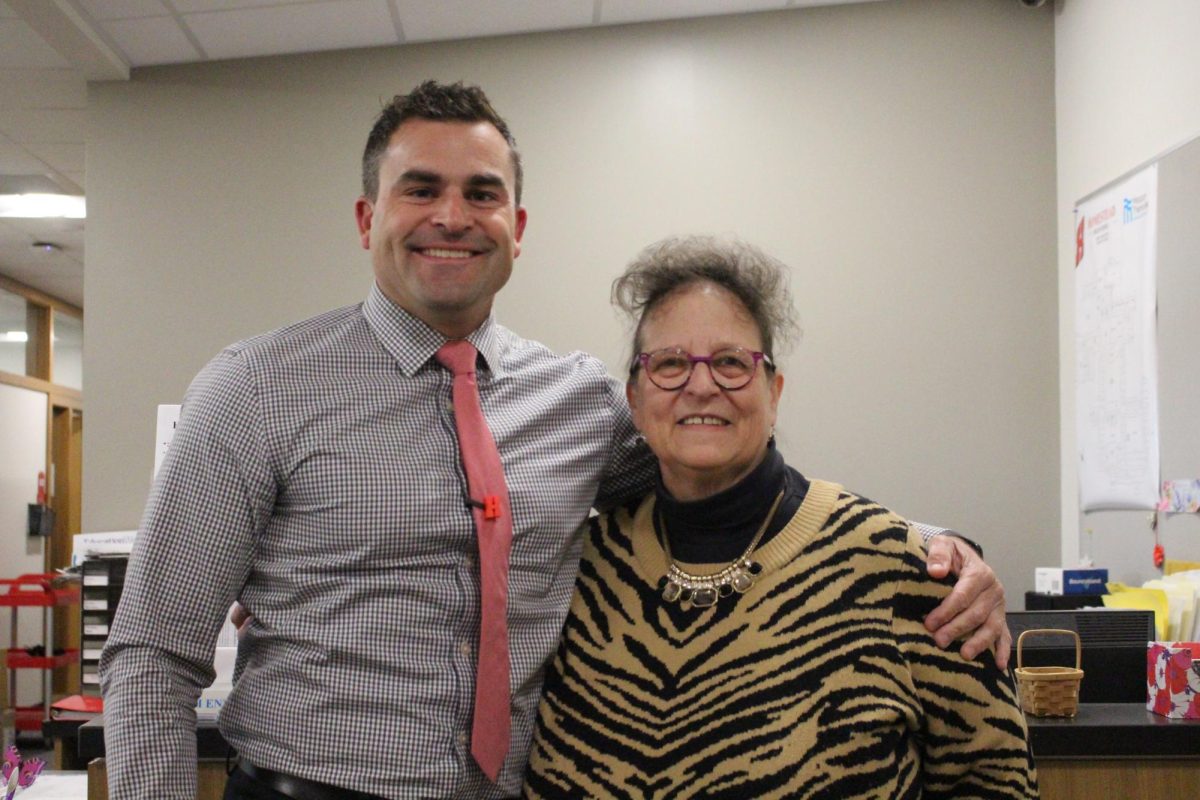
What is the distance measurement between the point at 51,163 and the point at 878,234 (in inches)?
171

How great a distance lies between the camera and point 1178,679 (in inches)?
86.2

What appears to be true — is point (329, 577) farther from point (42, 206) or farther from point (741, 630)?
point (42, 206)

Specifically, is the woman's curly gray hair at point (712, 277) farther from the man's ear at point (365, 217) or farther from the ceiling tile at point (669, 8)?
the ceiling tile at point (669, 8)

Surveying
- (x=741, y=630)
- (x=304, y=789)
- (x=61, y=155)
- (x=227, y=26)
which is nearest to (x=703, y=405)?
(x=741, y=630)

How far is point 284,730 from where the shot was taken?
138 cm

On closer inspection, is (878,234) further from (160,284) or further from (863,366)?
(160,284)

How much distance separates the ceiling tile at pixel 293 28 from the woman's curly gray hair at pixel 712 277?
111 inches

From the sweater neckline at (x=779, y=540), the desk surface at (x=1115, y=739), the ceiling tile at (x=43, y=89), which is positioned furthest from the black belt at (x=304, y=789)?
the ceiling tile at (x=43, y=89)

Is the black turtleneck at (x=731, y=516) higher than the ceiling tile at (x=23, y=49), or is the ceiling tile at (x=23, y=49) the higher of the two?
the ceiling tile at (x=23, y=49)

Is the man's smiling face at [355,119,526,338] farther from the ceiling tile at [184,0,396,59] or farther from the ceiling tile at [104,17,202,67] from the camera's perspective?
the ceiling tile at [104,17,202,67]

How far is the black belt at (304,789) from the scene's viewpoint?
1.35m

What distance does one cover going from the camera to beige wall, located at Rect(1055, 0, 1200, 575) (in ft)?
10.1

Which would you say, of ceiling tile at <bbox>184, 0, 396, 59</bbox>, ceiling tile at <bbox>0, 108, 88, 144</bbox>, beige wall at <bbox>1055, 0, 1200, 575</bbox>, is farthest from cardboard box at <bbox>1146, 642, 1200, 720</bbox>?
ceiling tile at <bbox>0, 108, 88, 144</bbox>

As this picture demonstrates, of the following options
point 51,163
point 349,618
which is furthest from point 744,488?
point 51,163
